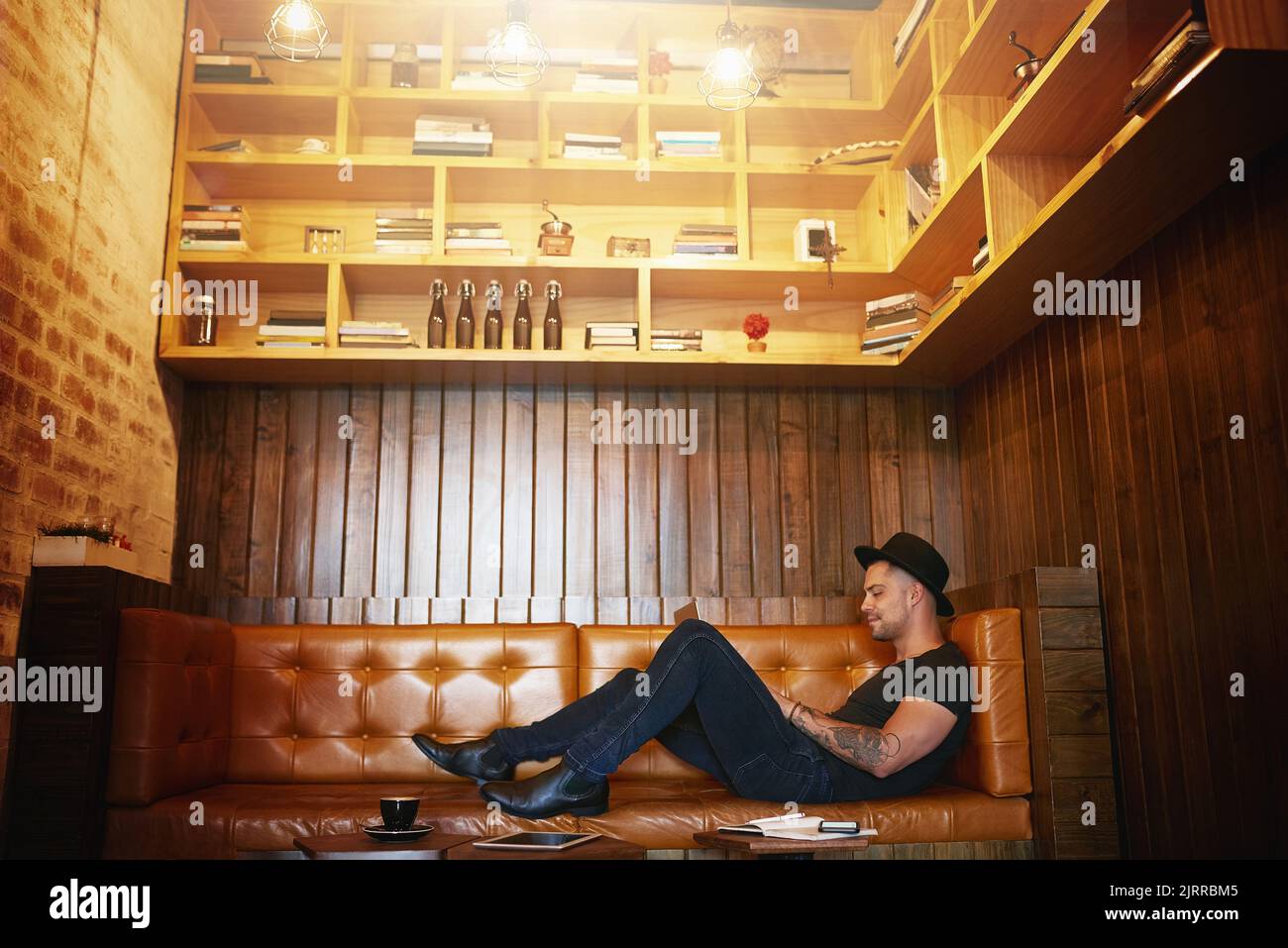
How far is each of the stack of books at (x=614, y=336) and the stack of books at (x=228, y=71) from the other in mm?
1554

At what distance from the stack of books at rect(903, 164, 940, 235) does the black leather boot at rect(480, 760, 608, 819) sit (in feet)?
7.54

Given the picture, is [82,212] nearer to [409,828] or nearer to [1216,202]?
[409,828]

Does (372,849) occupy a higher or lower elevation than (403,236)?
lower

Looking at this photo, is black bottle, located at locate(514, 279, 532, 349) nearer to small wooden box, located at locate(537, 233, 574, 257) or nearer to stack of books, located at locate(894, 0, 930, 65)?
small wooden box, located at locate(537, 233, 574, 257)

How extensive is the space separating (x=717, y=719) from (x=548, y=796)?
1.66ft

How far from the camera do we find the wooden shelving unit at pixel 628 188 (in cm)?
370

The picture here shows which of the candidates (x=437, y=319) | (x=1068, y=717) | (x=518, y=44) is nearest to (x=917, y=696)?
(x=1068, y=717)

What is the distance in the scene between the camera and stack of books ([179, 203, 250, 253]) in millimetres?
3930

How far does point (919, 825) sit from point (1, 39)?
307 cm

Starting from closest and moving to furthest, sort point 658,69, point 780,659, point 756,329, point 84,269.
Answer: point 84,269 < point 780,659 < point 756,329 < point 658,69

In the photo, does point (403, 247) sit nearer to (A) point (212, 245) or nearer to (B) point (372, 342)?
(B) point (372, 342)

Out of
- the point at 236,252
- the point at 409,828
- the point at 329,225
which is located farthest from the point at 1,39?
the point at 409,828

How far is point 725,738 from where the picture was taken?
291cm

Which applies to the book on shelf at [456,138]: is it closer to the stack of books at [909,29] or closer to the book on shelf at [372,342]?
the book on shelf at [372,342]
